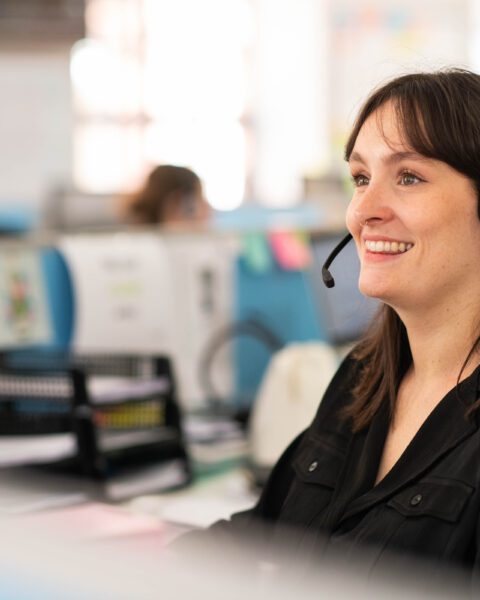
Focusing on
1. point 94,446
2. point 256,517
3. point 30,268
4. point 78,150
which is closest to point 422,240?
point 256,517

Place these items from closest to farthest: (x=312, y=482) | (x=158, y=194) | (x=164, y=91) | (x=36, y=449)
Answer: (x=312, y=482), (x=36, y=449), (x=158, y=194), (x=164, y=91)

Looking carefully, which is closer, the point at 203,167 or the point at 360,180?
the point at 360,180

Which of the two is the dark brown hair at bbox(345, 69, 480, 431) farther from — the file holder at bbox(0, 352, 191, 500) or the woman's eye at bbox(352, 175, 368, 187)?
the file holder at bbox(0, 352, 191, 500)

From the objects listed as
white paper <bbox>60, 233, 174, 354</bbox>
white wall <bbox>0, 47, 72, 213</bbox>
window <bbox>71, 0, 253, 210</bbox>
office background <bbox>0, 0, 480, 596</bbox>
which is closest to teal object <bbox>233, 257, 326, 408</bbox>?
office background <bbox>0, 0, 480, 596</bbox>

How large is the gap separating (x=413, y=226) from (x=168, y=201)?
279 cm

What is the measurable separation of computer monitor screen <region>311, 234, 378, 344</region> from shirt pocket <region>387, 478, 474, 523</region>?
1.77 meters

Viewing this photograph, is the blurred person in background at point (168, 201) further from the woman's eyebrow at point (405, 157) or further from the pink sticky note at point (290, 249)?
the woman's eyebrow at point (405, 157)

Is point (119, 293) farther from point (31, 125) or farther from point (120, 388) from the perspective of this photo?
point (31, 125)

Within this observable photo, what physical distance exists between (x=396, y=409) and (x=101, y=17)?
333 inches

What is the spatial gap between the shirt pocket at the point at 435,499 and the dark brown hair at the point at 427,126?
8 cm

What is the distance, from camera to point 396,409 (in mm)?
1071

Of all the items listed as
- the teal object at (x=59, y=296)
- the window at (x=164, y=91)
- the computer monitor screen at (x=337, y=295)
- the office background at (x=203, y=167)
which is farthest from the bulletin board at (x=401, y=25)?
the teal object at (x=59, y=296)

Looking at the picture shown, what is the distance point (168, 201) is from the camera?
3.72 meters

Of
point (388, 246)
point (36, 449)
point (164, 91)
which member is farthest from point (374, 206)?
point (164, 91)
